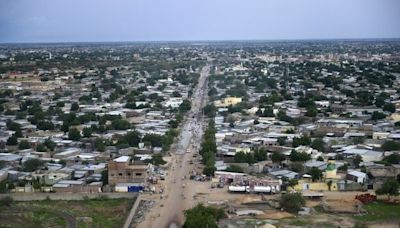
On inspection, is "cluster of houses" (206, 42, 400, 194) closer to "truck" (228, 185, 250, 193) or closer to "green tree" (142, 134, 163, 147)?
"truck" (228, 185, 250, 193)

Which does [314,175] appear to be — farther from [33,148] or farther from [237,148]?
[33,148]

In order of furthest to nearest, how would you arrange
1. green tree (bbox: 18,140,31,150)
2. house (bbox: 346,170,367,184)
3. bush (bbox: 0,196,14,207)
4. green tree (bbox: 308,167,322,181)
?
green tree (bbox: 18,140,31,150)
green tree (bbox: 308,167,322,181)
house (bbox: 346,170,367,184)
bush (bbox: 0,196,14,207)

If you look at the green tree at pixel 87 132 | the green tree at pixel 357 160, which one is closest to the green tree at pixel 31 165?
the green tree at pixel 87 132

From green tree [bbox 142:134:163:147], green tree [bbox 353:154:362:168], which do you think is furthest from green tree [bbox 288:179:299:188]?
green tree [bbox 142:134:163:147]

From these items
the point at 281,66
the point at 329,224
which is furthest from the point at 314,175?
the point at 281,66

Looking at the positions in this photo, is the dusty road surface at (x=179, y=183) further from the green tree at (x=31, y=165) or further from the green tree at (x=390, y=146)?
the green tree at (x=390, y=146)

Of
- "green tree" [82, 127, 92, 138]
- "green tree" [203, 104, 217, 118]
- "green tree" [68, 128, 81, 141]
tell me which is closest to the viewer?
"green tree" [68, 128, 81, 141]

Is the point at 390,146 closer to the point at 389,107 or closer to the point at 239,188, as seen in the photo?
the point at 239,188
